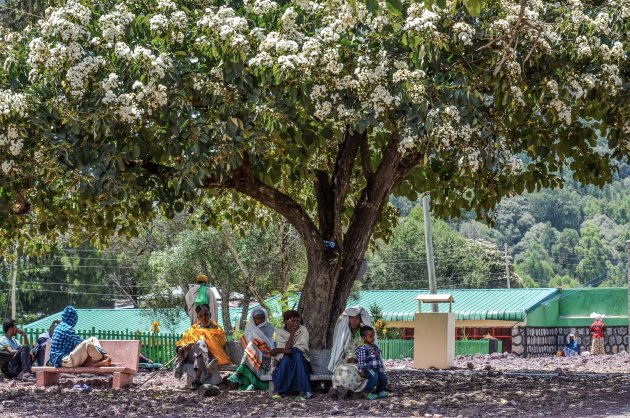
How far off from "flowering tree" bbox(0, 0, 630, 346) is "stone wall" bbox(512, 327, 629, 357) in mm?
30927

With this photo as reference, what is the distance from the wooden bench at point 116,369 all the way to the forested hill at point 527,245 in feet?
162

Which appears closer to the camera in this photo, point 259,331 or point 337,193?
point 259,331

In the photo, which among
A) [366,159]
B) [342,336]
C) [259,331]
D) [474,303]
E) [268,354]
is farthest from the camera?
[474,303]

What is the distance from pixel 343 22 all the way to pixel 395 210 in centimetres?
802

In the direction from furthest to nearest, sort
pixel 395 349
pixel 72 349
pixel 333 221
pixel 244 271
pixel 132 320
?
pixel 132 320 → pixel 395 349 → pixel 244 271 → pixel 72 349 → pixel 333 221

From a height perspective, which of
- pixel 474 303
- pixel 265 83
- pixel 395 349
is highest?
pixel 265 83

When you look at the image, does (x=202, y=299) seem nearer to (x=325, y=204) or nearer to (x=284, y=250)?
(x=325, y=204)

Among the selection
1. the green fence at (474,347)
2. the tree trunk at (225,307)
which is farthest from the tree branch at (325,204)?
the green fence at (474,347)

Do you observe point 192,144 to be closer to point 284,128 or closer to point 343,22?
point 284,128

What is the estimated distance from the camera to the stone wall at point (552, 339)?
4412cm

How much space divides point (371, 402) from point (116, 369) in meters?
4.58

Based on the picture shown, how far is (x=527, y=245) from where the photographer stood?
138 m

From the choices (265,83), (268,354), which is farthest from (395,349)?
(265,83)

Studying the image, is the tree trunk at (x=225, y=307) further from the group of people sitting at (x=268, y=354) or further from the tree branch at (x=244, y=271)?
the group of people sitting at (x=268, y=354)
